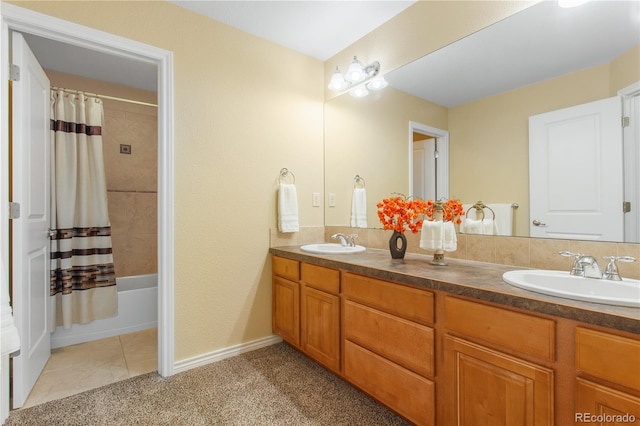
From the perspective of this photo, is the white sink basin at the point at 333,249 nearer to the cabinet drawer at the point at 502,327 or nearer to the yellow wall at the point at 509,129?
the yellow wall at the point at 509,129

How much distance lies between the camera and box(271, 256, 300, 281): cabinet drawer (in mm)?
2170

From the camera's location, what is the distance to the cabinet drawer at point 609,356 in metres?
0.83

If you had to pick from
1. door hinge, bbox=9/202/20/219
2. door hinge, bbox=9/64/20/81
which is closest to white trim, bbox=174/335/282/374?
door hinge, bbox=9/202/20/219

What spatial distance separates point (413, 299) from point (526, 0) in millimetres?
1573

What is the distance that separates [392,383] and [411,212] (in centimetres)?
91

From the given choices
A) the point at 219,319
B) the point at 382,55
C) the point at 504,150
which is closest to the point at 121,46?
the point at 382,55

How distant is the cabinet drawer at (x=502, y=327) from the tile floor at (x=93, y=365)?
1.99 meters

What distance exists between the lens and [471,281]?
4.12 ft

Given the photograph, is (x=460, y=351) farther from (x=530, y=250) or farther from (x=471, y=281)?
(x=530, y=250)

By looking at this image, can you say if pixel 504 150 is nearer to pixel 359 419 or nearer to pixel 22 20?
pixel 359 419

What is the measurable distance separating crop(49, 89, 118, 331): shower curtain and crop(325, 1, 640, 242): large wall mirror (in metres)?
2.35

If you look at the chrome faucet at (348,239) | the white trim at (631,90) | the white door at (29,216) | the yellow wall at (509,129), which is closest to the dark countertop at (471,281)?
the chrome faucet at (348,239)

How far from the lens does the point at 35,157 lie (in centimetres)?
185

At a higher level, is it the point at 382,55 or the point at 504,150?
the point at 382,55
